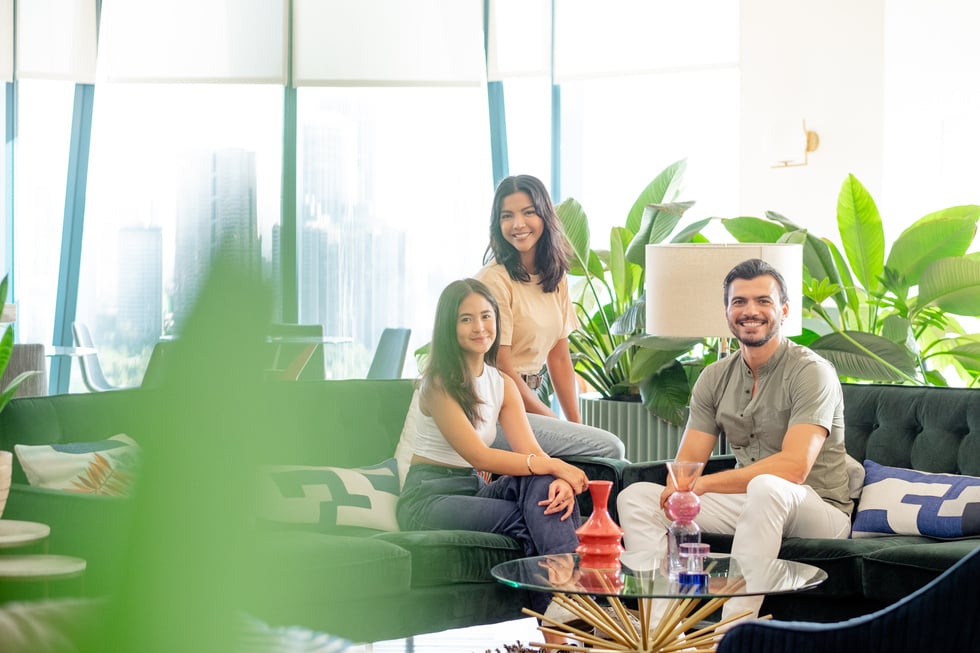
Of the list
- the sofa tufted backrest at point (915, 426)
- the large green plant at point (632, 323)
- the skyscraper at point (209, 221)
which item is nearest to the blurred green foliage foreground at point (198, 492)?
the skyscraper at point (209, 221)

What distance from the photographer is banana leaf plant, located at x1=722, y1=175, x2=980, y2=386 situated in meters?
4.40

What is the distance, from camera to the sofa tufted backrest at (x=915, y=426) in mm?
3395

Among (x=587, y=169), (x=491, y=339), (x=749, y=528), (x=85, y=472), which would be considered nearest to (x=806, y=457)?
(x=749, y=528)

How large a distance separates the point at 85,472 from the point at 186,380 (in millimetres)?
3049

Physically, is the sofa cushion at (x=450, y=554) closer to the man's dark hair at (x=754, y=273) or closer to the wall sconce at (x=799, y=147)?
the man's dark hair at (x=754, y=273)

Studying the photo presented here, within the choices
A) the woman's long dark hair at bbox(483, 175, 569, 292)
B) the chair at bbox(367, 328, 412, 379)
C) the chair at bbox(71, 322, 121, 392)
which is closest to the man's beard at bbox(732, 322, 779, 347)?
the woman's long dark hair at bbox(483, 175, 569, 292)

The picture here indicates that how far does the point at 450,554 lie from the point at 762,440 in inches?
38.6

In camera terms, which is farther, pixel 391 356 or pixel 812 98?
pixel 391 356

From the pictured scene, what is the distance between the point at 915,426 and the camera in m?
3.52

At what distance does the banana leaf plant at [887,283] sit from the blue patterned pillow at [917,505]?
0.98m

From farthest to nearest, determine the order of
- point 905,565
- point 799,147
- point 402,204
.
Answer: point 402,204
point 799,147
point 905,565

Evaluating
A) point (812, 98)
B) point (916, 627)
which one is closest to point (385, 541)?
point (916, 627)

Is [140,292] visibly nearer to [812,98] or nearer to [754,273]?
[754,273]

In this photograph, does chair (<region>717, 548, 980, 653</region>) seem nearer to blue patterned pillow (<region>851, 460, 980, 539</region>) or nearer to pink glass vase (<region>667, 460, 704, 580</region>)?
pink glass vase (<region>667, 460, 704, 580</region>)
